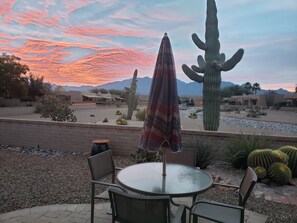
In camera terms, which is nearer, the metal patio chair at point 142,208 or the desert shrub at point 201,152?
the metal patio chair at point 142,208

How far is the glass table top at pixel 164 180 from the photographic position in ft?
9.40

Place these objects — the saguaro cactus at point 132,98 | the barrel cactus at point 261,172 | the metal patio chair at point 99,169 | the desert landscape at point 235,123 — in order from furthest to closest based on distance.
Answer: the saguaro cactus at point 132,98 → the desert landscape at point 235,123 → the barrel cactus at point 261,172 → the metal patio chair at point 99,169

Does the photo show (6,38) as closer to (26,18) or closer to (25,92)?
(26,18)

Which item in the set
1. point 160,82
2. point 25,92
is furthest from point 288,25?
point 25,92

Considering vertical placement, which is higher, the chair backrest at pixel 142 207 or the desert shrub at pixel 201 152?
the chair backrest at pixel 142 207

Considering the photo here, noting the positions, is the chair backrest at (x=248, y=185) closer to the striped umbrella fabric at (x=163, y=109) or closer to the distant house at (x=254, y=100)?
the striped umbrella fabric at (x=163, y=109)

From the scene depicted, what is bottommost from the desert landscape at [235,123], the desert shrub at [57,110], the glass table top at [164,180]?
the desert landscape at [235,123]

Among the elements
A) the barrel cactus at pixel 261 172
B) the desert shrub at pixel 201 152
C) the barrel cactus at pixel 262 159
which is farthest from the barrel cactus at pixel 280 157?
the desert shrub at pixel 201 152

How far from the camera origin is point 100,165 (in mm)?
3705

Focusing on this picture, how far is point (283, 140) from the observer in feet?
23.1

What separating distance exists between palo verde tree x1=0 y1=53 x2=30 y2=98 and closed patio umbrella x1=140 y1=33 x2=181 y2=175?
35.4 meters

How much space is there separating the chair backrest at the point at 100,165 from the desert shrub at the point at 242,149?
12.5ft

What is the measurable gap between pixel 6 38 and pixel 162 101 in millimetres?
11181

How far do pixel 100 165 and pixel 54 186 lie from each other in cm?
202
